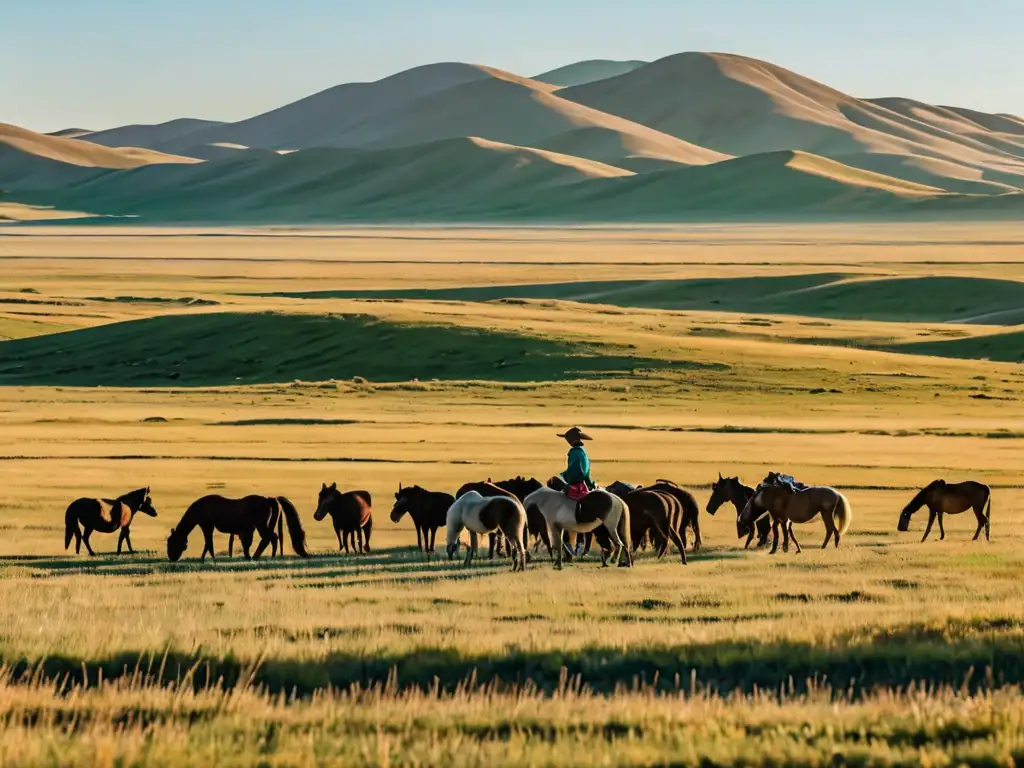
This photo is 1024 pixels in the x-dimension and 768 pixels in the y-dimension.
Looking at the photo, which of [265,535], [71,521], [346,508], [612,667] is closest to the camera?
A: [612,667]

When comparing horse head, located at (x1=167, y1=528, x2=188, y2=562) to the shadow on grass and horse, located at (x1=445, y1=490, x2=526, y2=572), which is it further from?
the shadow on grass

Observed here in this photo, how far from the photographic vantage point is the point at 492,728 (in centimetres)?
928

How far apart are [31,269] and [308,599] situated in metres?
145

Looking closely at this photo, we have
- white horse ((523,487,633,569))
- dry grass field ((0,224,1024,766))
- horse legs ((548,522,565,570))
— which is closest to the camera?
dry grass field ((0,224,1024,766))

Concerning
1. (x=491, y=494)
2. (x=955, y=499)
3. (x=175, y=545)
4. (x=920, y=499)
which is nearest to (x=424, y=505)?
(x=491, y=494)

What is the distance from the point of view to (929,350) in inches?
3253

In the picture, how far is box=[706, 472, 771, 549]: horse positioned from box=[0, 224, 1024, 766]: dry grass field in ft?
2.09

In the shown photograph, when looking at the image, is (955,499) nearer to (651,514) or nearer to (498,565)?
(651,514)

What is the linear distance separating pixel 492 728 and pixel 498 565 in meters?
12.4

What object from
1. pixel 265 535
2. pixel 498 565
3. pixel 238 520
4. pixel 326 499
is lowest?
pixel 498 565

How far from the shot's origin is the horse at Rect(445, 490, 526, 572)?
20500mm

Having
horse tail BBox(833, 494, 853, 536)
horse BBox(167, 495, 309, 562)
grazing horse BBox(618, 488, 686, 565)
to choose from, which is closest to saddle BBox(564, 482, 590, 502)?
grazing horse BBox(618, 488, 686, 565)

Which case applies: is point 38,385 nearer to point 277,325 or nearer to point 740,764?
point 277,325

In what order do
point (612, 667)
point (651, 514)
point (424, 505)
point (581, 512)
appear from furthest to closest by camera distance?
point (424, 505) → point (651, 514) → point (581, 512) → point (612, 667)
